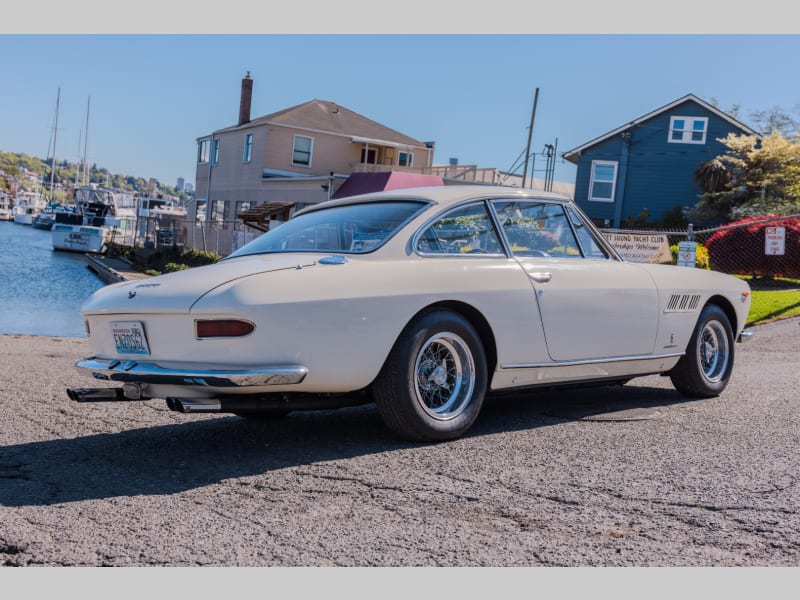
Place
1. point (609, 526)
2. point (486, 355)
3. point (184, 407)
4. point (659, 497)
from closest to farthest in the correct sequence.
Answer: point (609, 526)
point (659, 497)
point (184, 407)
point (486, 355)

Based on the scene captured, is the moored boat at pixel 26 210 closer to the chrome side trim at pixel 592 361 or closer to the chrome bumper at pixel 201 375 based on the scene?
the chrome side trim at pixel 592 361

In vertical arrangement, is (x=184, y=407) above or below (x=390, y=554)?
above

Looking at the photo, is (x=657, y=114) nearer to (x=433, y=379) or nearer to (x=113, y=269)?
(x=113, y=269)

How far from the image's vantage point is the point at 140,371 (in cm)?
435

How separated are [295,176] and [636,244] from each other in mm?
28703

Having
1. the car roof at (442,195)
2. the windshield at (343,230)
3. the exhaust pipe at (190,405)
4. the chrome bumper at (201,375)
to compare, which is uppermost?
the car roof at (442,195)

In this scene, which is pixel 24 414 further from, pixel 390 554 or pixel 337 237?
pixel 390 554

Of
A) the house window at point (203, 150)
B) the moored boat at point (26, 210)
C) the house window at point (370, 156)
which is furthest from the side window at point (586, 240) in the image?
the moored boat at point (26, 210)

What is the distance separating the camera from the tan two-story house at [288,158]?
3781 cm

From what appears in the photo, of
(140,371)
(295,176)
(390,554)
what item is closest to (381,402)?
(140,371)

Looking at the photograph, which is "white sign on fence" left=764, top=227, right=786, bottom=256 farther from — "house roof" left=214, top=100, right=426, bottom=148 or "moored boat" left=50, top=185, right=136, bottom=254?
"moored boat" left=50, top=185, right=136, bottom=254

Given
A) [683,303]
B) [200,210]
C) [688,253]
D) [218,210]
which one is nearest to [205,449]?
[683,303]

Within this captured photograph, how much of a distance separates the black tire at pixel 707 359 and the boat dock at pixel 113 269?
87.9 feet

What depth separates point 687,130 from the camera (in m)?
35.1
